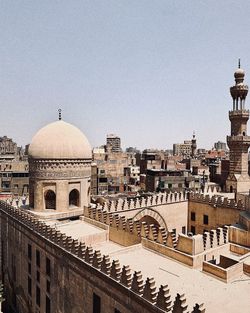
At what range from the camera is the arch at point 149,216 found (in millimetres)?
29611

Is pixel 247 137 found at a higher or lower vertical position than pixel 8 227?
higher

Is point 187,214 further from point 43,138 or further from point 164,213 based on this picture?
point 43,138

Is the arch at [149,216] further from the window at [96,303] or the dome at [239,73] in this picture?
the dome at [239,73]

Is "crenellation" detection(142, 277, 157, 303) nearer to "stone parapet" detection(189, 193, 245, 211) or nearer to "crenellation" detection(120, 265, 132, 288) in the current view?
"crenellation" detection(120, 265, 132, 288)

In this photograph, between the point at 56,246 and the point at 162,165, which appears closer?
the point at 56,246

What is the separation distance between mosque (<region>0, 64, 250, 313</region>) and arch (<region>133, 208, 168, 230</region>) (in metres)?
0.11

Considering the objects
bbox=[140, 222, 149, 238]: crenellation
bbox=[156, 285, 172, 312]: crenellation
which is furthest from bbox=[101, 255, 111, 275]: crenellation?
bbox=[140, 222, 149, 238]: crenellation

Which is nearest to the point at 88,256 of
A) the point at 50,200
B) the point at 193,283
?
the point at 193,283

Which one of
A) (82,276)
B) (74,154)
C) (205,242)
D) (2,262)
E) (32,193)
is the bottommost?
(2,262)

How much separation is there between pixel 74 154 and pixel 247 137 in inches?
827

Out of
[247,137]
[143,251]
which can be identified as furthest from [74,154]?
[247,137]

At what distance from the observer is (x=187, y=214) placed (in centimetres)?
3441

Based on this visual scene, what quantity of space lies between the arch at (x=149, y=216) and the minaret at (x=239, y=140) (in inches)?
419

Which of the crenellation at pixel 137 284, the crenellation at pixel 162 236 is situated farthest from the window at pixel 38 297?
the crenellation at pixel 137 284
